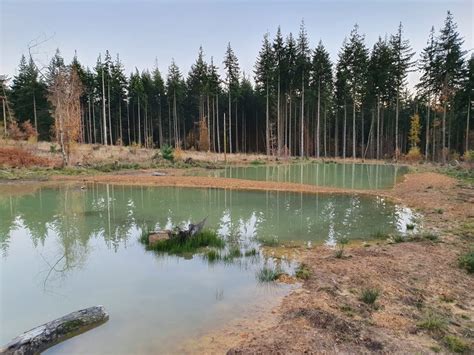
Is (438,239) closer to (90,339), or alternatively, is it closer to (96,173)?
(90,339)

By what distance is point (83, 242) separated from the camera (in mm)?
8273

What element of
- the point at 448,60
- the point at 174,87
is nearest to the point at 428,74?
the point at 448,60

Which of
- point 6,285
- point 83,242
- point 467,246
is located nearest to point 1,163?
point 83,242

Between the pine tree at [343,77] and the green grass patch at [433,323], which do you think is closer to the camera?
the green grass patch at [433,323]

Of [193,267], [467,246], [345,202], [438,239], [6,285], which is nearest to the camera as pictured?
[6,285]

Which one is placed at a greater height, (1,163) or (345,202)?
(1,163)

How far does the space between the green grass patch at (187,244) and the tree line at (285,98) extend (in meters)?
21.3

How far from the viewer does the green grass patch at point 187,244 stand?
754cm

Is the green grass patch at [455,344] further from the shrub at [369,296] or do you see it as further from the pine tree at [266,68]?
the pine tree at [266,68]

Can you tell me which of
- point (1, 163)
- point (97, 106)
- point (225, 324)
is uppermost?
point (97, 106)

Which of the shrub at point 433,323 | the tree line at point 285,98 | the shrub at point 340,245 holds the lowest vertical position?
the shrub at point 340,245

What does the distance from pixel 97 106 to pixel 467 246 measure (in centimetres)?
5498

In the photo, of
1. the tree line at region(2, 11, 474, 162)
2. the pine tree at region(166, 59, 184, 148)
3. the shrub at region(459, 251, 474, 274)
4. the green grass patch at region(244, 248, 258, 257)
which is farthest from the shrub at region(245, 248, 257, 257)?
the pine tree at region(166, 59, 184, 148)

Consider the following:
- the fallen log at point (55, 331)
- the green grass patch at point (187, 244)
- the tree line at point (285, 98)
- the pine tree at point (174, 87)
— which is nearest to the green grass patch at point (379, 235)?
the green grass patch at point (187, 244)
